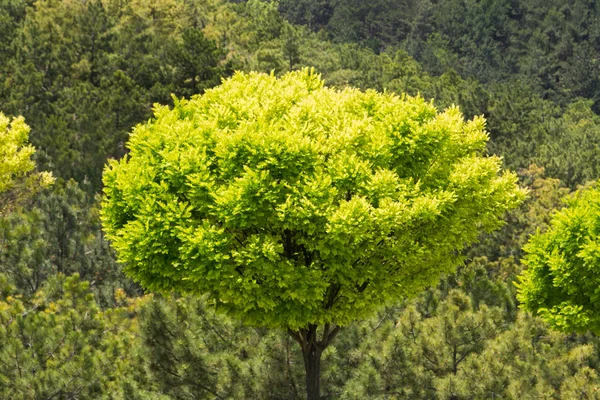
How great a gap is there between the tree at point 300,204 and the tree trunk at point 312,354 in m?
0.04

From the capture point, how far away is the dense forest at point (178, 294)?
711 inches

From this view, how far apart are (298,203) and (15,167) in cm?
1963

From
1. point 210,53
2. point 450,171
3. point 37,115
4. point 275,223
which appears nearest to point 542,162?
point 210,53

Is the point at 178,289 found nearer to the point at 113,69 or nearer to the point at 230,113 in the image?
the point at 230,113

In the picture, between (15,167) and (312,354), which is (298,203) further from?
(15,167)

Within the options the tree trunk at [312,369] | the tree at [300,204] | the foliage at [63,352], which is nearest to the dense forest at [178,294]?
the foliage at [63,352]

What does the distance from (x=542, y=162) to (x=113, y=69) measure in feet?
94.9

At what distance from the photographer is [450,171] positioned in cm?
1811

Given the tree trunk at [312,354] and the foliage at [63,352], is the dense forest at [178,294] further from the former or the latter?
the tree trunk at [312,354]

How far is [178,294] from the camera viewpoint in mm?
22828

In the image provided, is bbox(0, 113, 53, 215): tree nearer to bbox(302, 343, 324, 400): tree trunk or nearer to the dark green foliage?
the dark green foliage

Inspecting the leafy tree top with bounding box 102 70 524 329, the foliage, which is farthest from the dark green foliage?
the leafy tree top with bounding box 102 70 524 329

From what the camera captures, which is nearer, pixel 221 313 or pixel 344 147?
pixel 344 147

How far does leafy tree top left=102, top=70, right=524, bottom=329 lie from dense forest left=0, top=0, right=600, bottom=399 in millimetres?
1521
